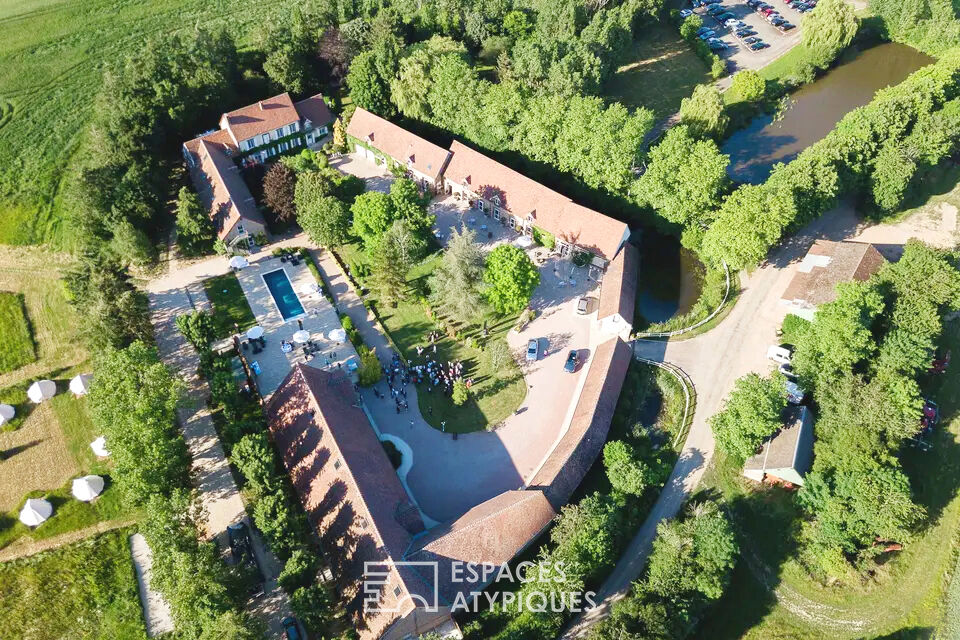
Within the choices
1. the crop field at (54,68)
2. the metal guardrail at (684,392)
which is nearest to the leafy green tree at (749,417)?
the metal guardrail at (684,392)

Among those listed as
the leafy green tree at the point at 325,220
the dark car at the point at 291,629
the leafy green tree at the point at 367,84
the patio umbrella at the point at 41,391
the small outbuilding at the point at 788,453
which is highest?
the leafy green tree at the point at 367,84

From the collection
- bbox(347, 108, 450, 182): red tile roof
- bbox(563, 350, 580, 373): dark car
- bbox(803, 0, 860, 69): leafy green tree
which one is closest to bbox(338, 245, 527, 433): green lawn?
bbox(563, 350, 580, 373): dark car

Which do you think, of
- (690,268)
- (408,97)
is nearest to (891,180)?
(690,268)

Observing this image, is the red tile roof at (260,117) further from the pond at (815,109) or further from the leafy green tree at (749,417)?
the leafy green tree at (749,417)

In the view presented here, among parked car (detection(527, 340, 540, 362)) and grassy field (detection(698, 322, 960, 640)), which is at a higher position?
parked car (detection(527, 340, 540, 362))

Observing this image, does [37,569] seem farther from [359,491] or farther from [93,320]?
[359,491]

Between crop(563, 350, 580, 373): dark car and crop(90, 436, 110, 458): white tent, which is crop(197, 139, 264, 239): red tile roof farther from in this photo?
crop(563, 350, 580, 373): dark car

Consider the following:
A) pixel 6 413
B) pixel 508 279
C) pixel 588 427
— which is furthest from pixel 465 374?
pixel 6 413
